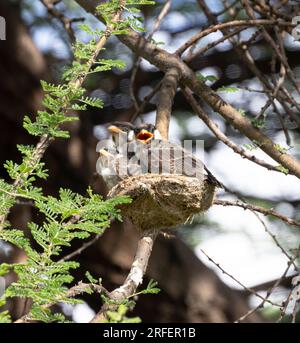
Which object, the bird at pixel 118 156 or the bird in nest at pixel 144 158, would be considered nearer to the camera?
the bird in nest at pixel 144 158

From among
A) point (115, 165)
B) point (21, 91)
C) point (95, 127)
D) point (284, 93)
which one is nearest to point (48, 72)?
point (21, 91)

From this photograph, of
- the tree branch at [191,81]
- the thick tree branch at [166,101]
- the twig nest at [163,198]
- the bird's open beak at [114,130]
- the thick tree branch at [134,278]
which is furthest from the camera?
the bird's open beak at [114,130]

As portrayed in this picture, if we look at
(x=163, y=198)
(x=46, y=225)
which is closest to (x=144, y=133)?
(x=163, y=198)

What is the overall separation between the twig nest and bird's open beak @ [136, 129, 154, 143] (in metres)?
0.75

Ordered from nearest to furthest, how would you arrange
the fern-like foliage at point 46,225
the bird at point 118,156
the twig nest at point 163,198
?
the fern-like foliage at point 46,225, the twig nest at point 163,198, the bird at point 118,156

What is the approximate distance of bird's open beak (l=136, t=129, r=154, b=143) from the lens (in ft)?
17.3

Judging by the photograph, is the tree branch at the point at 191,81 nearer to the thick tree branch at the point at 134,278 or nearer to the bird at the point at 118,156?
the bird at the point at 118,156

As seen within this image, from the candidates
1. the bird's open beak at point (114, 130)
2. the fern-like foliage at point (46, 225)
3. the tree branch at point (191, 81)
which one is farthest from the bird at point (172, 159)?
the fern-like foliage at point (46, 225)

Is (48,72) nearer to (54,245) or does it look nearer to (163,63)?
A: (163,63)

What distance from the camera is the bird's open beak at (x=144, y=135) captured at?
208 inches

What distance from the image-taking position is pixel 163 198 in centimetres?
444

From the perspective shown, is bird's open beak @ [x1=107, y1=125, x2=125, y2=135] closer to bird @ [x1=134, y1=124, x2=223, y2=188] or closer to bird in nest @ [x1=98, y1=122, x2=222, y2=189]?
bird in nest @ [x1=98, y1=122, x2=222, y2=189]

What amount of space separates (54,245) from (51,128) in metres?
0.54

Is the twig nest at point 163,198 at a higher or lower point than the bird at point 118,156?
higher
